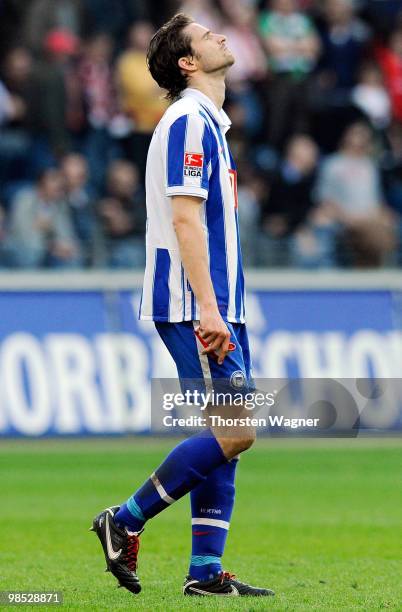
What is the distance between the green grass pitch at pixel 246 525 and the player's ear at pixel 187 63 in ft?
7.68

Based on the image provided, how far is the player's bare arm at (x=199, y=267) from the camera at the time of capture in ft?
18.1

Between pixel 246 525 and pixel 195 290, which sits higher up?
pixel 195 290

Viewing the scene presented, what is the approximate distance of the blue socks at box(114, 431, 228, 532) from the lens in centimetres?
560

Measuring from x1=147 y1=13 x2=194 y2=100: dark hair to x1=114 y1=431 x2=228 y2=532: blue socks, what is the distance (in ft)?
5.31

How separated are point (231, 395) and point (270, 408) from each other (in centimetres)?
86

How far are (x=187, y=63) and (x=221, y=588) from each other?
234 cm

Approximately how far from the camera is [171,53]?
5.95 m

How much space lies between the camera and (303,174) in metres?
15.1

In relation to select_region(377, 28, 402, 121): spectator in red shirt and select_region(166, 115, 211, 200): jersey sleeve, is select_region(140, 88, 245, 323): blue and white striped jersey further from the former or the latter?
select_region(377, 28, 402, 121): spectator in red shirt

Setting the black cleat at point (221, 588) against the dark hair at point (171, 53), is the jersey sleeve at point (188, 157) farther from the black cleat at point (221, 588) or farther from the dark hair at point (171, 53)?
the black cleat at point (221, 588)

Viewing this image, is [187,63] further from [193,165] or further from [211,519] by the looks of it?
[211,519]

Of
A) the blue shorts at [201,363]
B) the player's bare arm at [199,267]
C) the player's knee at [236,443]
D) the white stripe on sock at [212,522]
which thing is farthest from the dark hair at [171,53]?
the white stripe on sock at [212,522]

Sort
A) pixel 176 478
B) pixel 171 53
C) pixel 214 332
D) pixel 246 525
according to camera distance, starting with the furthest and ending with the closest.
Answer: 1. pixel 246 525
2. pixel 171 53
3. pixel 176 478
4. pixel 214 332

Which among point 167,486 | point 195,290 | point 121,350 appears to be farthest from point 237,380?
point 121,350
